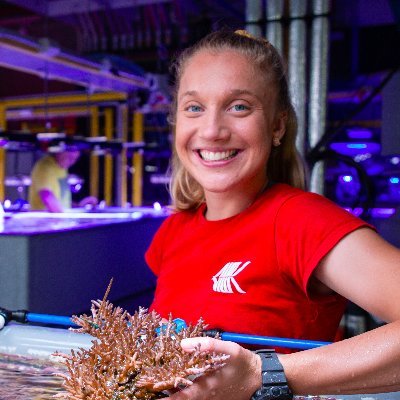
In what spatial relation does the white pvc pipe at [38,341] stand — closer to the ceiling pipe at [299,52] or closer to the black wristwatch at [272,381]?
the black wristwatch at [272,381]

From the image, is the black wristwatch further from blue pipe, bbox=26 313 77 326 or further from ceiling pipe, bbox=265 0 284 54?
ceiling pipe, bbox=265 0 284 54

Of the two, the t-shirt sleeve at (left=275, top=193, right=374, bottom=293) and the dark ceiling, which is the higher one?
the dark ceiling

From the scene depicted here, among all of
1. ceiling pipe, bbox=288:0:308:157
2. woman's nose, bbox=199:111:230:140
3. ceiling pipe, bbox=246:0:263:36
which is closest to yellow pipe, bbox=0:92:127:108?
ceiling pipe, bbox=246:0:263:36

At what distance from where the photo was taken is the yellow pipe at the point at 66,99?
7244 mm

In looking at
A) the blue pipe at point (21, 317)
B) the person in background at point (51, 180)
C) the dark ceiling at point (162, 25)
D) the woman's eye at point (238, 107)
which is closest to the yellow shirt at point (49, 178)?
the person in background at point (51, 180)

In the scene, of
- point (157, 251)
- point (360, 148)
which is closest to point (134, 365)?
point (157, 251)

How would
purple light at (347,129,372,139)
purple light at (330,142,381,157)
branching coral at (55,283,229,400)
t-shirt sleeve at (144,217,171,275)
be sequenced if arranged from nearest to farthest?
branching coral at (55,283,229,400), t-shirt sleeve at (144,217,171,275), purple light at (330,142,381,157), purple light at (347,129,372,139)

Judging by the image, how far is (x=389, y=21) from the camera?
26.1 feet

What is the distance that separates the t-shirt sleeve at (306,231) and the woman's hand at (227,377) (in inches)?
11.3

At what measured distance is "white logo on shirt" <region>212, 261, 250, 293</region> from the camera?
118 cm

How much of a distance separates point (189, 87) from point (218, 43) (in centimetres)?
13

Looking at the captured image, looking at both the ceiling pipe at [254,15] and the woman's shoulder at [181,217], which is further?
the ceiling pipe at [254,15]

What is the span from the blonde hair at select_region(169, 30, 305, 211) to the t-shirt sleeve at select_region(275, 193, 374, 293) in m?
0.29

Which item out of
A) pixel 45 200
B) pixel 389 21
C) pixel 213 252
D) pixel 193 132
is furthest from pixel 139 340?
pixel 389 21
